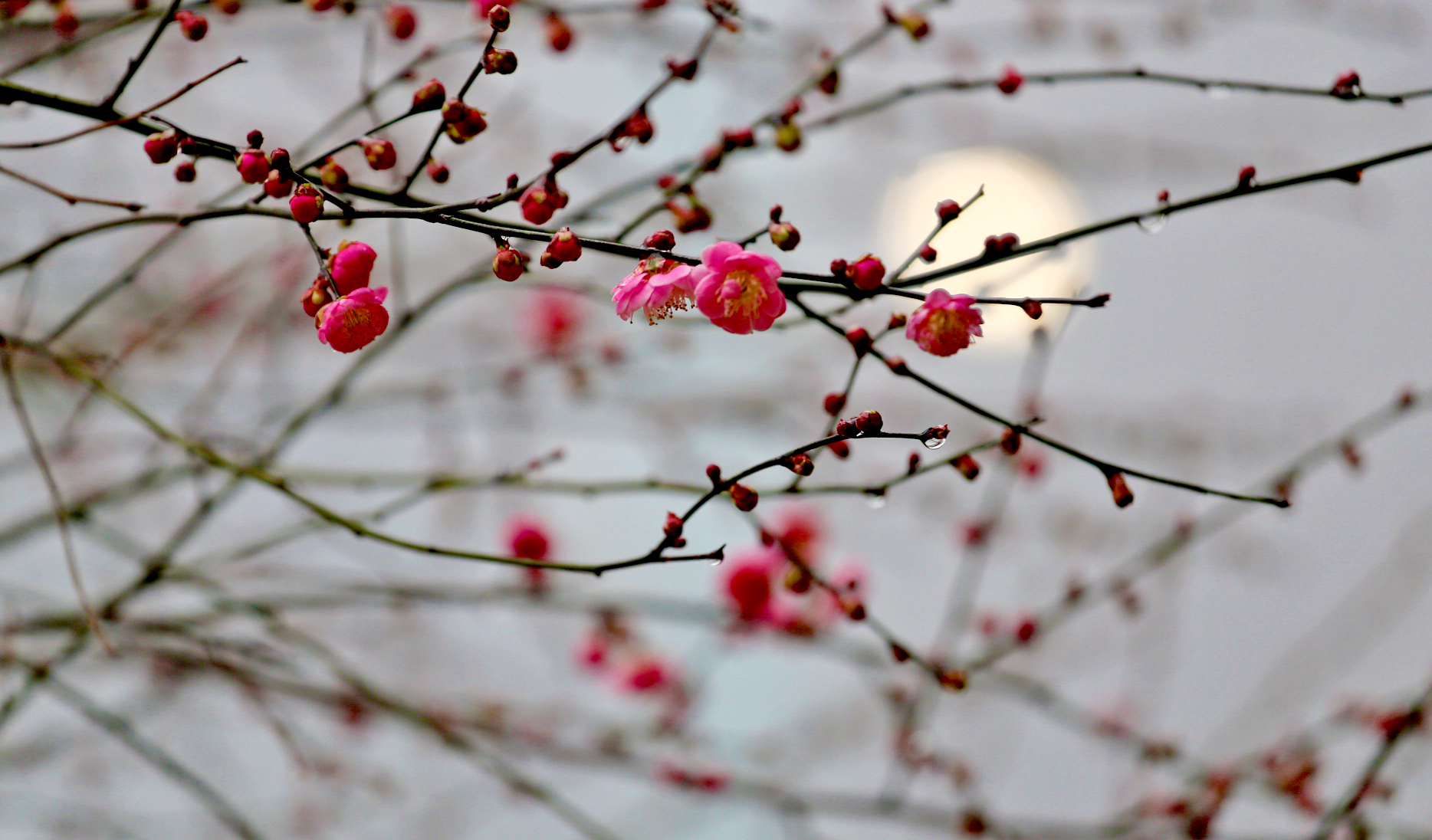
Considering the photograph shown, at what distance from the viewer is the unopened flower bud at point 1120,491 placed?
521mm

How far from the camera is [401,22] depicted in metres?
0.76

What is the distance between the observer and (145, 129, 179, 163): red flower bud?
442 millimetres

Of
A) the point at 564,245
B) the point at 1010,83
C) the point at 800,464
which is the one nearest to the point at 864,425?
the point at 800,464

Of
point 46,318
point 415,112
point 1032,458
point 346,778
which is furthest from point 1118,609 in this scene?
point 46,318

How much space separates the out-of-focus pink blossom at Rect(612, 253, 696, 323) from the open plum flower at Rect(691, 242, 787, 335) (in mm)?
12

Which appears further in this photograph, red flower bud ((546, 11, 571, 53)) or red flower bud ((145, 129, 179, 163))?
red flower bud ((546, 11, 571, 53))

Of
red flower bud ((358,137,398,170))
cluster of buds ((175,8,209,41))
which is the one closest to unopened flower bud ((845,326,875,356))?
red flower bud ((358,137,398,170))

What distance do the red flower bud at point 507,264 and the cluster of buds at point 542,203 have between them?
1.9 inches

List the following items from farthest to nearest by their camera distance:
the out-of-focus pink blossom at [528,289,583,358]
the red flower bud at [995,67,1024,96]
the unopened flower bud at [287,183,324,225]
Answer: the out-of-focus pink blossom at [528,289,583,358] → the red flower bud at [995,67,1024,96] → the unopened flower bud at [287,183,324,225]

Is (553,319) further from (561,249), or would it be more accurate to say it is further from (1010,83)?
(561,249)

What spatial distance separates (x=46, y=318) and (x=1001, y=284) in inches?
53.9

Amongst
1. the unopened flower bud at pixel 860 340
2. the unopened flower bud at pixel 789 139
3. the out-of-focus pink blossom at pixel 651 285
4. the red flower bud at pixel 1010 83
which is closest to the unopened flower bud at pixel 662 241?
the out-of-focus pink blossom at pixel 651 285

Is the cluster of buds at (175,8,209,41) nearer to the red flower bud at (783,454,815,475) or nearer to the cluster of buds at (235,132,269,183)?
the cluster of buds at (235,132,269,183)

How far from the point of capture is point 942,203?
0.51 meters
